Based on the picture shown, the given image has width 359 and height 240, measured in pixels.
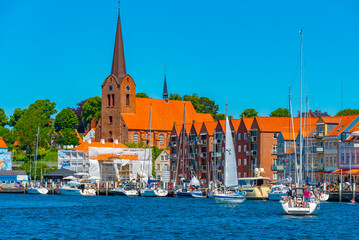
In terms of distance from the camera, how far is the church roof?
179500mm

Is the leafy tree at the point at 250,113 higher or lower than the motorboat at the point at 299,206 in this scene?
higher

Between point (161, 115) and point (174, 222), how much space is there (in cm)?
12204

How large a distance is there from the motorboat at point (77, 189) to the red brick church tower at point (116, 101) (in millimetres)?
50352

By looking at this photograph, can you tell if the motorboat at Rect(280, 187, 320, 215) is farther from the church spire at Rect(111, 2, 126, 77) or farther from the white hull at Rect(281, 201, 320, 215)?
the church spire at Rect(111, 2, 126, 77)

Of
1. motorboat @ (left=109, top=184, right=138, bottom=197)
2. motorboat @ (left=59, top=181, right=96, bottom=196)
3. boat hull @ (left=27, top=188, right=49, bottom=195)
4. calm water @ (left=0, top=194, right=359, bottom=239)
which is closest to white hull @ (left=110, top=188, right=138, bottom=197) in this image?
motorboat @ (left=109, top=184, right=138, bottom=197)

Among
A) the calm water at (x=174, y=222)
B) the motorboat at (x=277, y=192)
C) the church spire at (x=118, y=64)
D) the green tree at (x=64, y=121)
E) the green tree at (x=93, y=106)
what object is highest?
the church spire at (x=118, y=64)

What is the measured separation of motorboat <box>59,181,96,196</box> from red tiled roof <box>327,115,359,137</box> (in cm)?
4067

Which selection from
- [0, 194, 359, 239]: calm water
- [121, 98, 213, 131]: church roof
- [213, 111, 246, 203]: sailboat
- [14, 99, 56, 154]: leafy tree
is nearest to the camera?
[0, 194, 359, 239]: calm water

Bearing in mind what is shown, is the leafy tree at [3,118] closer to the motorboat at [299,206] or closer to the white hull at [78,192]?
the white hull at [78,192]

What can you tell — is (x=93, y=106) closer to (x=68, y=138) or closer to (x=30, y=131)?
(x=68, y=138)

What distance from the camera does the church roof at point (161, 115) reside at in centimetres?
17950

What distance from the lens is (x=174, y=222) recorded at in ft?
218

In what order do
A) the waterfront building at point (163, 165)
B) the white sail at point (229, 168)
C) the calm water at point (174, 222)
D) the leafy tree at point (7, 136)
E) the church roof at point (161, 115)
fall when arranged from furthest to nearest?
the church roof at point (161, 115) < the leafy tree at point (7, 136) < the waterfront building at point (163, 165) < the white sail at point (229, 168) < the calm water at point (174, 222)

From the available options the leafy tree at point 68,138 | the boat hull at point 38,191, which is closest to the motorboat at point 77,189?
the boat hull at point 38,191
